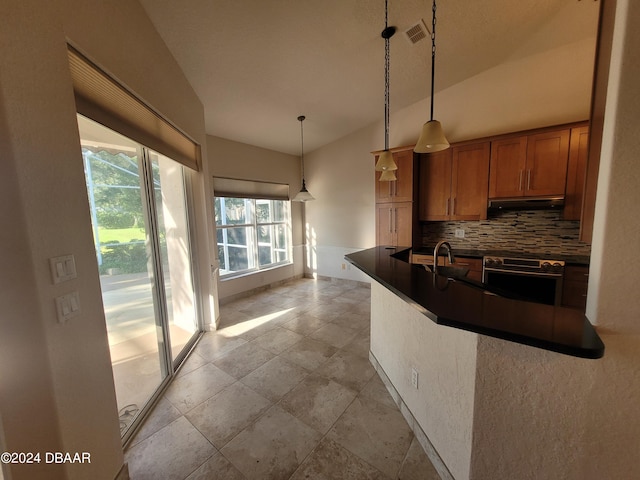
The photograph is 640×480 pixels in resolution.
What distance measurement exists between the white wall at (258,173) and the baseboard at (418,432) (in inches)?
119

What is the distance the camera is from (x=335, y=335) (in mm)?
2953

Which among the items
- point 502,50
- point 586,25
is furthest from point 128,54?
point 586,25

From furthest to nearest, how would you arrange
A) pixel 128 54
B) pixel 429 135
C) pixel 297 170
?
pixel 297 170, pixel 429 135, pixel 128 54

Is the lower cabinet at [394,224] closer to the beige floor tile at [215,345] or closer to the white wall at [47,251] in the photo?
the beige floor tile at [215,345]

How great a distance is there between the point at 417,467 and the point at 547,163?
3483mm

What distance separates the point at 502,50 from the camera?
2.95 metres

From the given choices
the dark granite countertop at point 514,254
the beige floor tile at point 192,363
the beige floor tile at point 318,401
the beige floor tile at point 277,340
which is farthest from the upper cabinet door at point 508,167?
the beige floor tile at point 192,363

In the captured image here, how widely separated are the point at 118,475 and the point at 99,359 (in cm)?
67

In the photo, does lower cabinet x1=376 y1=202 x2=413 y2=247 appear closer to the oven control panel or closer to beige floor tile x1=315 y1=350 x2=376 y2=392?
the oven control panel

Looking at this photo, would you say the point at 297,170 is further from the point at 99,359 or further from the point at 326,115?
the point at 99,359

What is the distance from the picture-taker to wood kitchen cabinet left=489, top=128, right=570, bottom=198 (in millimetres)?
2830

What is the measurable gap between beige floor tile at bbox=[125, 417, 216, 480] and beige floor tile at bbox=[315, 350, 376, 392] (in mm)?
1053

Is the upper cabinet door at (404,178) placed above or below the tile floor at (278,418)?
above

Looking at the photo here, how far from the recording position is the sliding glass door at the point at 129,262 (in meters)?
1.78
